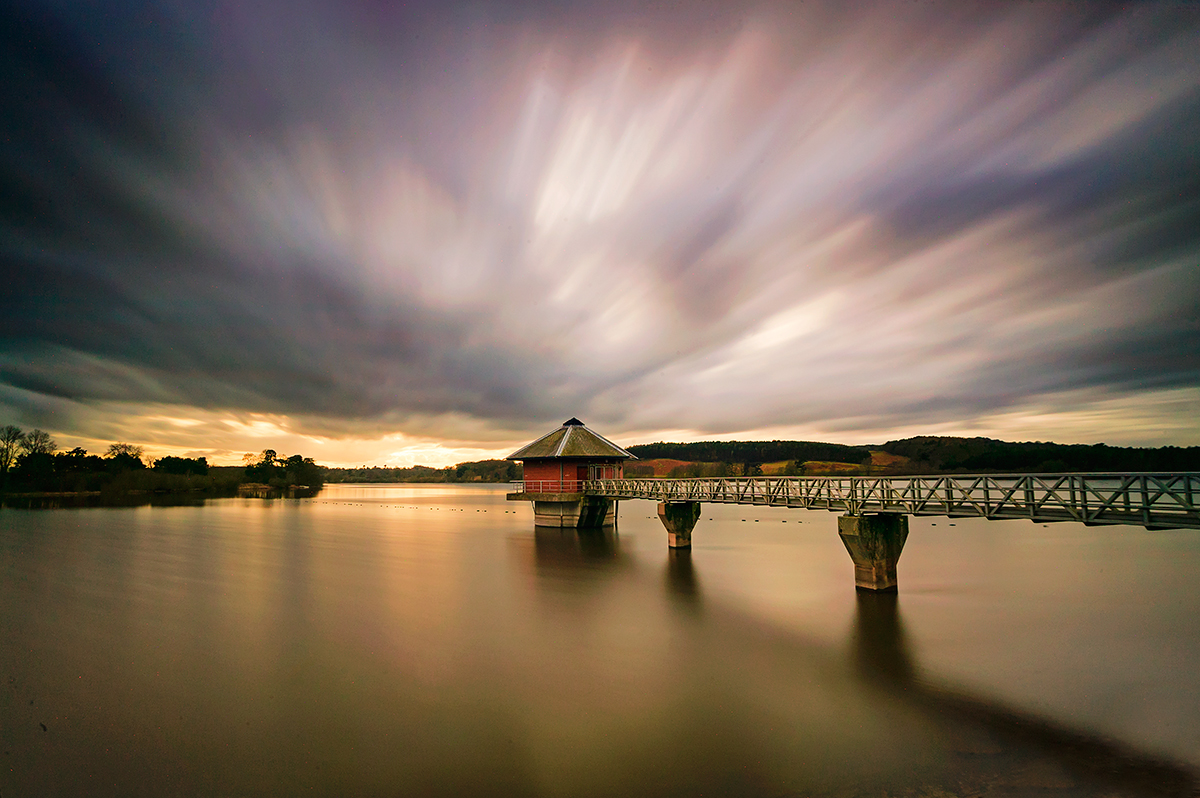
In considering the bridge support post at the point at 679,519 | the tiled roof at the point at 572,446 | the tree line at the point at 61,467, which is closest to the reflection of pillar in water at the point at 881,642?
the bridge support post at the point at 679,519

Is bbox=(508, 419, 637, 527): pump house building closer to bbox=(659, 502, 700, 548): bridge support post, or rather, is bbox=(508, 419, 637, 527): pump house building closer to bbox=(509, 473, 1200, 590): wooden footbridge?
bbox=(509, 473, 1200, 590): wooden footbridge

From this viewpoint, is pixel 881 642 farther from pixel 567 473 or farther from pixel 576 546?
pixel 567 473

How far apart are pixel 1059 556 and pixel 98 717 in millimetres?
42494

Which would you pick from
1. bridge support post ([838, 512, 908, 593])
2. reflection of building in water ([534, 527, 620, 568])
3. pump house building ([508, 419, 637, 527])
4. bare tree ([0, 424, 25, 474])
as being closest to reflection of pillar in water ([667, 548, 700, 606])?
reflection of building in water ([534, 527, 620, 568])

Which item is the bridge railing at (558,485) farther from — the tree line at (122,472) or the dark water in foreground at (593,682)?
the tree line at (122,472)

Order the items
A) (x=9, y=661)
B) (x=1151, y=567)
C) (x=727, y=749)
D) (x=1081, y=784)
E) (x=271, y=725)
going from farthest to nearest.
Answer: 1. (x=1151, y=567)
2. (x=9, y=661)
3. (x=271, y=725)
4. (x=727, y=749)
5. (x=1081, y=784)

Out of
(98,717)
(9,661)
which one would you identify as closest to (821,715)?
(98,717)

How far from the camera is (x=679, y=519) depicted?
29.0 metres

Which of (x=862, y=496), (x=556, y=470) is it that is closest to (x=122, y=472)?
(x=556, y=470)

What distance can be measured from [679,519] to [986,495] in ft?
54.2

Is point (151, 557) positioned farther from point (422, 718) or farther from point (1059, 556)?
point (1059, 556)

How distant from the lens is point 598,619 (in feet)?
51.8

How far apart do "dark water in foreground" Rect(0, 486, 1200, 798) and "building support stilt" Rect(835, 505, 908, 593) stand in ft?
3.83

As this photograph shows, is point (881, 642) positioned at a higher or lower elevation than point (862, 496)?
lower
